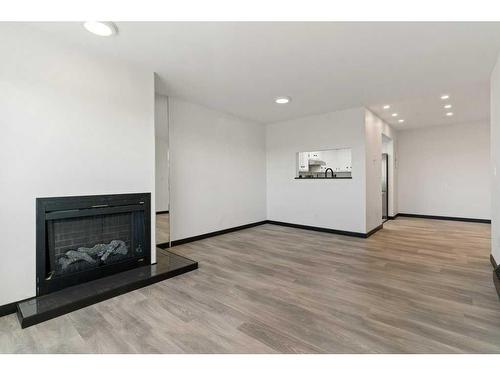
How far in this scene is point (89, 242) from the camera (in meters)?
2.49

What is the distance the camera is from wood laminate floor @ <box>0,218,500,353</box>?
163 cm

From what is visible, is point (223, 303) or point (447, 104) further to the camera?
point (447, 104)

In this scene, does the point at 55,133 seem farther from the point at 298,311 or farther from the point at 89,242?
the point at 298,311

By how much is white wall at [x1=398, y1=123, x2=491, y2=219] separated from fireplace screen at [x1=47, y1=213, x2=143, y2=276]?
7.46m

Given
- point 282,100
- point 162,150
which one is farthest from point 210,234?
point 282,100

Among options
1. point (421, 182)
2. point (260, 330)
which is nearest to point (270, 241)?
point (260, 330)

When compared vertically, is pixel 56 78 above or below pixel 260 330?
above

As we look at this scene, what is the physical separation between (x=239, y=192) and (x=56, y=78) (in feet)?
12.0

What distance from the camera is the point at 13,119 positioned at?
203cm

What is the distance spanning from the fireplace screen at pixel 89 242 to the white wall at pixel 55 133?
18 centimetres

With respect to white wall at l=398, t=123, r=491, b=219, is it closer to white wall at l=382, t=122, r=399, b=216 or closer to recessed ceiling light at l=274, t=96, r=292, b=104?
white wall at l=382, t=122, r=399, b=216

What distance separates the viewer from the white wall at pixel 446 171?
602 cm

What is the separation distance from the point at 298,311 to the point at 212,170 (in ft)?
10.7
